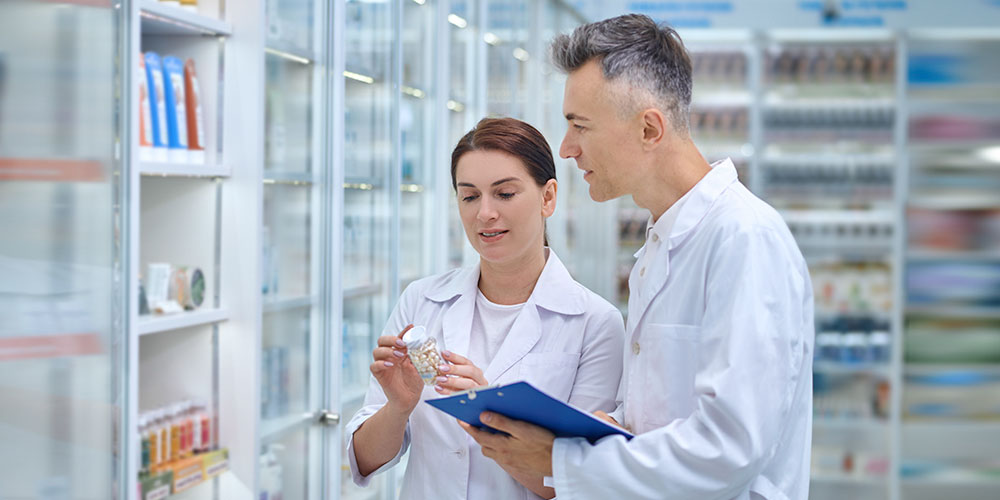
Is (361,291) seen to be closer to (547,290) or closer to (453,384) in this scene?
(547,290)

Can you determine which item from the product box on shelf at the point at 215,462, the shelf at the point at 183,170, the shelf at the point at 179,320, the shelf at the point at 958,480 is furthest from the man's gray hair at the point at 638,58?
the shelf at the point at 958,480

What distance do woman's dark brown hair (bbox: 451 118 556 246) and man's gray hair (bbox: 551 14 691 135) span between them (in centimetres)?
27

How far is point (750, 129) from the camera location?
23.3ft

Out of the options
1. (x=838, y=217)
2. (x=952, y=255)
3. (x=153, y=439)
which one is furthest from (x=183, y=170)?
(x=952, y=255)

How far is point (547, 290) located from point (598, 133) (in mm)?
394

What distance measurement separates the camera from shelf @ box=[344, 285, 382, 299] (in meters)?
3.52

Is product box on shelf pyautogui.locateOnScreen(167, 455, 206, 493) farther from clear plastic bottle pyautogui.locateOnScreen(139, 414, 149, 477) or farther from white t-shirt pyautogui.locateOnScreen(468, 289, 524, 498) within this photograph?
white t-shirt pyautogui.locateOnScreen(468, 289, 524, 498)

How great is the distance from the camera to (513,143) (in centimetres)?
175

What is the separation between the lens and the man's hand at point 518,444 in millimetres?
1460

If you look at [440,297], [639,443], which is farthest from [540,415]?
[440,297]

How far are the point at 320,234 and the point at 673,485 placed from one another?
2.14 metres

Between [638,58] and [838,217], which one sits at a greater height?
[638,58]

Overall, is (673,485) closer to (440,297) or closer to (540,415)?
(540,415)

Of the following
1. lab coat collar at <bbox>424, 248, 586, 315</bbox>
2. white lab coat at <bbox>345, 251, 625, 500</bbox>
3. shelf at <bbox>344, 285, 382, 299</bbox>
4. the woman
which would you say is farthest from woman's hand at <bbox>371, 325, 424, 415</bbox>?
shelf at <bbox>344, 285, 382, 299</bbox>
